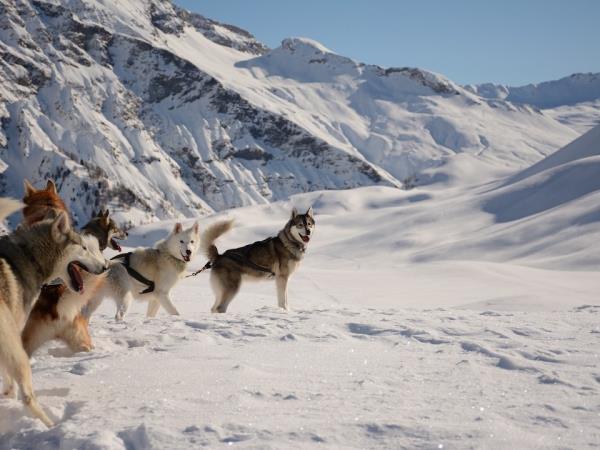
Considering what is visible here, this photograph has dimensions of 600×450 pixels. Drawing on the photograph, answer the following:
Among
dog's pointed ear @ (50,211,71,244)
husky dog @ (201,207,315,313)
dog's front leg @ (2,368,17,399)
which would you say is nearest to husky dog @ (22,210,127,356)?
dog's pointed ear @ (50,211,71,244)

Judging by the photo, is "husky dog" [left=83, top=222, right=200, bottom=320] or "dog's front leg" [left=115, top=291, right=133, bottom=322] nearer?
"dog's front leg" [left=115, top=291, right=133, bottom=322]

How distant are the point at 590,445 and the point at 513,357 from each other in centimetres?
180

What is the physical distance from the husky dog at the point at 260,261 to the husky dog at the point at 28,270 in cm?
455

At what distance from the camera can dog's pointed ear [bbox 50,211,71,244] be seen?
378cm

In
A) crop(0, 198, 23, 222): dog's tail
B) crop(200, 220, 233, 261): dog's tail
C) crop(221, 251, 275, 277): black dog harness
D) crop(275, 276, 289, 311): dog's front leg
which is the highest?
crop(0, 198, 23, 222): dog's tail

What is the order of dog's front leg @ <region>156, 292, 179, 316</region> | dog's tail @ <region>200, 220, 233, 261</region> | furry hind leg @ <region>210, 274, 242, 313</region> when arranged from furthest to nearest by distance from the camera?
furry hind leg @ <region>210, 274, 242, 313</region> → dog's tail @ <region>200, 220, 233, 261</region> → dog's front leg @ <region>156, 292, 179, 316</region>

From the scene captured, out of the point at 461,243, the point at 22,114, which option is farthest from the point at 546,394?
the point at 22,114

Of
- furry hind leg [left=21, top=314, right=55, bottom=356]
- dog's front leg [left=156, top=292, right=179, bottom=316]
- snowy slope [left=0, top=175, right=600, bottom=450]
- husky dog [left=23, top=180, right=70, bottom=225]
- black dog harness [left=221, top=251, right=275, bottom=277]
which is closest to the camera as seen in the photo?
snowy slope [left=0, top=175, right=600, bottom=450]

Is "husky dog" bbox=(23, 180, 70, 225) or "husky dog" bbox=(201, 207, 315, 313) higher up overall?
"husky dog" bbox=(23, 180, 70, 225)

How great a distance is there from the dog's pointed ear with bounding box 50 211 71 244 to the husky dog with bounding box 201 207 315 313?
4.65 meters

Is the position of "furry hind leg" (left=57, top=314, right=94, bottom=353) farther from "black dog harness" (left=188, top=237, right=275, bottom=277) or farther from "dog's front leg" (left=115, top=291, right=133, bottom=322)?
"black dog harness" (left=188, top=237, right=275, bottom=277)

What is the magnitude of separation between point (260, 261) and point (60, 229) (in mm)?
5460

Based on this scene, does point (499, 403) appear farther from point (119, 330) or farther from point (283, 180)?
point (283, 180)

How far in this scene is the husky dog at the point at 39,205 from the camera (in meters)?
5.31
